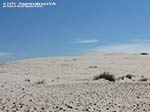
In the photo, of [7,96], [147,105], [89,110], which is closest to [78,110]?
[89,110]

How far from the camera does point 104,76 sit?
2383 centimetres

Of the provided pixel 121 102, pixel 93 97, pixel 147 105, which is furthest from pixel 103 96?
pixel 147 105

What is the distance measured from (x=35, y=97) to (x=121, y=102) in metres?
3.18

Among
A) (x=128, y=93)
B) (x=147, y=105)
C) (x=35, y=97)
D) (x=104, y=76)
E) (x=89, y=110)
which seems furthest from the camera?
(x=104, y=76)

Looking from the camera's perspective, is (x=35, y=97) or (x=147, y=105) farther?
(x=35, y=97)

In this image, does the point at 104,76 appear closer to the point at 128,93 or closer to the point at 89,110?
the point at 128,93

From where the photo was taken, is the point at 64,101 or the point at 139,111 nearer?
the point at 139,111

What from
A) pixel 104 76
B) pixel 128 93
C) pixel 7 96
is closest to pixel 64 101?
pixel 7 96

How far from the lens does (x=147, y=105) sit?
11922 millimetres

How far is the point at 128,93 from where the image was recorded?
589 inches

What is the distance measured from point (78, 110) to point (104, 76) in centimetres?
1308

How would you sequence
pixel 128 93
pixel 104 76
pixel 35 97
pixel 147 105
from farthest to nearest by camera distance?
pixel 104 76, pixel 128 93, pixel 35 97, pixel 147 105

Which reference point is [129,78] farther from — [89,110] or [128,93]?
[89,110]

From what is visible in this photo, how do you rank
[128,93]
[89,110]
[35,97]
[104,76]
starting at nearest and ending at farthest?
[89,110]
[35,97]
[128,93]
[104,76]
